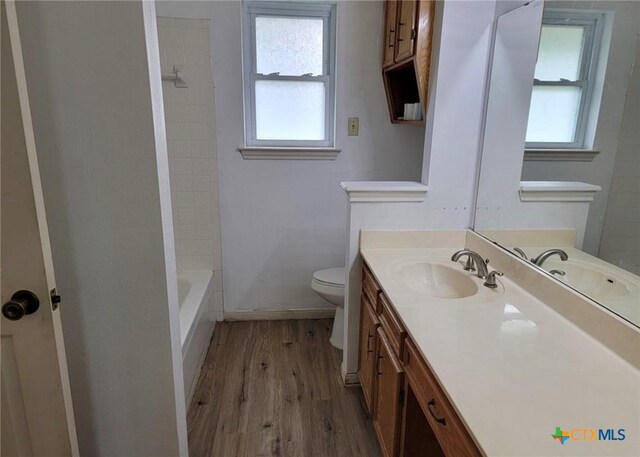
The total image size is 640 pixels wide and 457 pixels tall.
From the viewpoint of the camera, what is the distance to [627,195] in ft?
3.76

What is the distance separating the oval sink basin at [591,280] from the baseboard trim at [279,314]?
1795 mm

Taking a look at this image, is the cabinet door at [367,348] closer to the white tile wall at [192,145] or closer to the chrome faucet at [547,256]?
the chrome faucet at [547,256]

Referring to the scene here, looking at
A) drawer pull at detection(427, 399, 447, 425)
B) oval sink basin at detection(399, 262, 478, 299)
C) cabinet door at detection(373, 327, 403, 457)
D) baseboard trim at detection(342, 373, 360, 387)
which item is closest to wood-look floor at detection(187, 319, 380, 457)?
baseboard trim at detection(342, 373, 360, 387)

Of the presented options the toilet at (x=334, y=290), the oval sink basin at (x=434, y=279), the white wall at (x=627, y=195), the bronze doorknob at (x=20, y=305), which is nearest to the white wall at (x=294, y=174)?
the toilet at (x=334, y=290)

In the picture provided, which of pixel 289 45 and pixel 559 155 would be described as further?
pixel 289 45

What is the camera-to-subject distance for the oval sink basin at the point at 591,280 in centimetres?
116

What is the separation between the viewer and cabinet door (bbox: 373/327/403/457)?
1.37 m

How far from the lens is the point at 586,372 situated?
38.8 inches

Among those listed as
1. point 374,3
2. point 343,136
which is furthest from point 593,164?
point 374,3

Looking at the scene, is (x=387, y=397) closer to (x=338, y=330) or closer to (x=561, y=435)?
(x=561, y=435)

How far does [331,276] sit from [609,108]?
5.57 ft

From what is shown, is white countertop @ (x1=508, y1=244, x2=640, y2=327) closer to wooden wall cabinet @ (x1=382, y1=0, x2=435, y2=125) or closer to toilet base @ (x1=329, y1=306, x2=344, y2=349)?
wooden wall cabinet @ (x1=382, y1=0, x2=435, y2=125)

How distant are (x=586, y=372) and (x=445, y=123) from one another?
1.21 meters

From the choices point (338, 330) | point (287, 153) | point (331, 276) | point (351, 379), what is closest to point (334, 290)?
point (331, 276)
